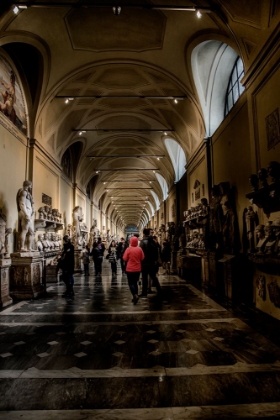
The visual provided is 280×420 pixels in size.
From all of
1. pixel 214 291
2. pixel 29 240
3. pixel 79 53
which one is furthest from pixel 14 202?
pixel 214 291

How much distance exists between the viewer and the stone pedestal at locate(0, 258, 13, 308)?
271 inches

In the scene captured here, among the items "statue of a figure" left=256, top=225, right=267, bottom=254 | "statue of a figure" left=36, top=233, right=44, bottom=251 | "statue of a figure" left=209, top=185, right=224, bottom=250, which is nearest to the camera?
"statue of a figure" left=256, top=225, right=267, bottom=254

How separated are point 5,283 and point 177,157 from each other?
12.3 meters

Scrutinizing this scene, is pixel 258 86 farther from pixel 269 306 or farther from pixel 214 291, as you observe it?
pixel 214 291

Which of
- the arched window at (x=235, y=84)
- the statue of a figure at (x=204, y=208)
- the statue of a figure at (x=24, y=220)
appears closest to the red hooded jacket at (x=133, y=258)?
the statue of a figure at (x=24, y=220)

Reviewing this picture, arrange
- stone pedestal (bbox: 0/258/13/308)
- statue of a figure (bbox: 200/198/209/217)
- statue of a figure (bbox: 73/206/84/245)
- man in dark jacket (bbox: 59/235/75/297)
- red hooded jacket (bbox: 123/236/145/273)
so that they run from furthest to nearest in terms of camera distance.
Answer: statue of a figure (bbox: 73/206/84/245)
statue of a figure (bbox: 200/198/209/217)
man in dark jacket (bbox: 59/235/75/297)
stone pedestal (bbox: 0/258/13/308)
red hooded jacket (bbox: 123/236/145/273)

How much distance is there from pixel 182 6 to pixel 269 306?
21.1ft

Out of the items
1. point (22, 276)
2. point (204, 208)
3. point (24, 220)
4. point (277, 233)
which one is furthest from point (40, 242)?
point (277, 233)

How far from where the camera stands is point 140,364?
11.3 feet

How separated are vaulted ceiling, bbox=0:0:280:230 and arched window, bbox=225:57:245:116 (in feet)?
2.69

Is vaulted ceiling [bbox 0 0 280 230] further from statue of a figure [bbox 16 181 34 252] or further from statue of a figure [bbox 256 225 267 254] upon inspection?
statue of a figure [bbox 256 225 267 254]

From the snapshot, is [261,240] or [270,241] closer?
[270,241]

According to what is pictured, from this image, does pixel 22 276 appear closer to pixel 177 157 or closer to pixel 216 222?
pixel 216 222

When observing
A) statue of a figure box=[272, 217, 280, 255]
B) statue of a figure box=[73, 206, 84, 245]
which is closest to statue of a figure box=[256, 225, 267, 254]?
statue of a figure box=[272, 217, 280, 255]
